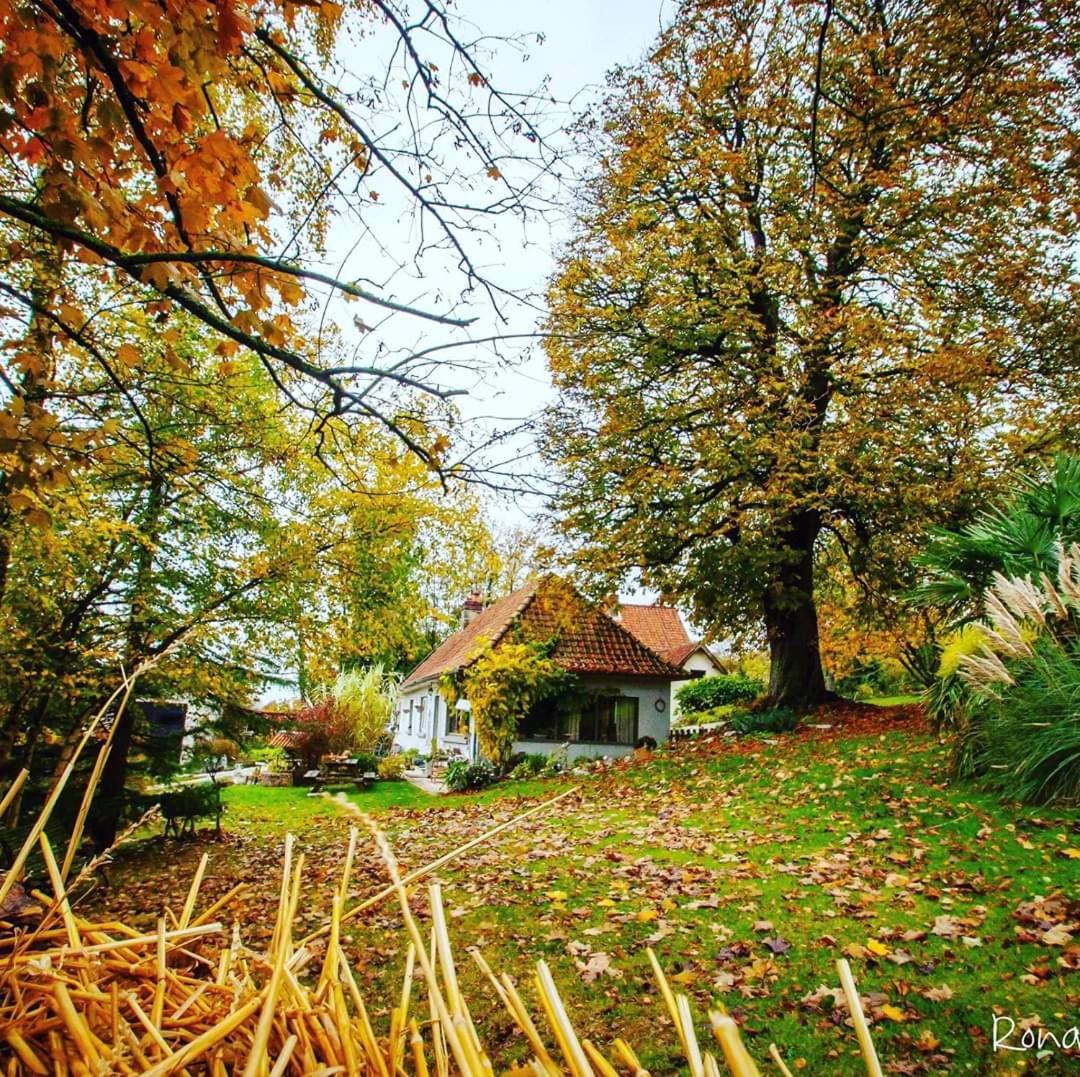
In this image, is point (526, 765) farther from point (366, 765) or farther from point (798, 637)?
point (798, 637)

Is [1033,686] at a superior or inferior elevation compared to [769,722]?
superior

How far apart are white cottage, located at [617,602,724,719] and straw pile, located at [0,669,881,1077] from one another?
3747 cm

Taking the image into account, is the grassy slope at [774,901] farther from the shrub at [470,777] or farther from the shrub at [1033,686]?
the shrub at [470,777]

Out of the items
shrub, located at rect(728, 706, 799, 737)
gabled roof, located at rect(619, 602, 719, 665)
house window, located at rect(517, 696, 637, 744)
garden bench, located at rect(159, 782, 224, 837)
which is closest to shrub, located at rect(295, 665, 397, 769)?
house window, located at rect(517, 696, 637, 744)

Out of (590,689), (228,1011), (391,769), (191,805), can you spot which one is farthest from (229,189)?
(391,769)

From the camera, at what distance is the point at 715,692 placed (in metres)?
31.5

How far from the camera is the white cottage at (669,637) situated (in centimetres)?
3838

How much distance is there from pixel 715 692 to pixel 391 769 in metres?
14.6

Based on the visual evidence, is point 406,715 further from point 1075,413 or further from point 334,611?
point 1075,413

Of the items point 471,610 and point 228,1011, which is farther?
point 471,610

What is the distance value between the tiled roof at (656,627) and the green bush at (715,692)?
17.7 feet

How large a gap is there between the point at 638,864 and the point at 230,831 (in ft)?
34.2

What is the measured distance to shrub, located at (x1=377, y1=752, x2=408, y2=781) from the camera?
23.8 metres

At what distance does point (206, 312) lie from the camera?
10.1 ft
